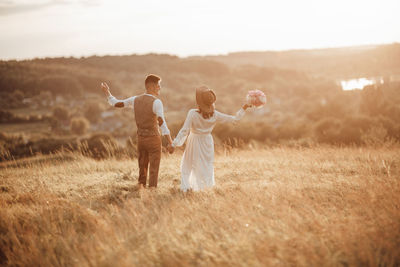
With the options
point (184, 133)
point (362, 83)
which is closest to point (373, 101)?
point (362, 83)

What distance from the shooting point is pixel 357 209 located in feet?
13.9

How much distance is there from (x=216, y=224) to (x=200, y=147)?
7.26ft

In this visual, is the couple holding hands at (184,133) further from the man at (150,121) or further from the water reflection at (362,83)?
the water reflection at (362,83)

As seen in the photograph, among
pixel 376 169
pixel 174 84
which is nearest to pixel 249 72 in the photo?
pixel 174 84

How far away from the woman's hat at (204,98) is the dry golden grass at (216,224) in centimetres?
155

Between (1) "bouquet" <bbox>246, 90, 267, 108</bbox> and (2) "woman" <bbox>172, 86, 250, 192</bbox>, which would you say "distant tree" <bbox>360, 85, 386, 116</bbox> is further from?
(2) "woman" <bbox>172, 86, 250, 192</bbox>

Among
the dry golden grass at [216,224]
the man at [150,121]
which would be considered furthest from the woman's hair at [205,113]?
the dry golden grass at [216,224]

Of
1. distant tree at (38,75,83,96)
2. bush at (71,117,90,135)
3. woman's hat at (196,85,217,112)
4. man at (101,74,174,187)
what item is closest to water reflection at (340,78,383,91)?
bush at (71,117,90,135)

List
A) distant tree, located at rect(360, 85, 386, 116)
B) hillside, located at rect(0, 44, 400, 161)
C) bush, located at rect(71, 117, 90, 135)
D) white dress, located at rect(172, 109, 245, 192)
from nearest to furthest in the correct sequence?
white dress, located at rect(172, 109, 245, 192)
hillside, located at rect(0, 44, 400, 161)
distant tree, located at rect(360, 85, 386, 116)
bush, located at rect(71, 117, 90, 135)

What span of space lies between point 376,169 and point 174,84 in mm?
79770

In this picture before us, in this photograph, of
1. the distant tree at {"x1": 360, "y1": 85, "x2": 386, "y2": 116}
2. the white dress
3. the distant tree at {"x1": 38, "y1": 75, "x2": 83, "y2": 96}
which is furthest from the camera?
the distant tree at {"x1": 38, "y1": 75, "x2": 83, "y2": 96}

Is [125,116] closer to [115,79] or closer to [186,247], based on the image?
[115,79]

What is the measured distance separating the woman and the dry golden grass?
1.26 ft

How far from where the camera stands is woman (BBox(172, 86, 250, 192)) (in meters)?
5.86
